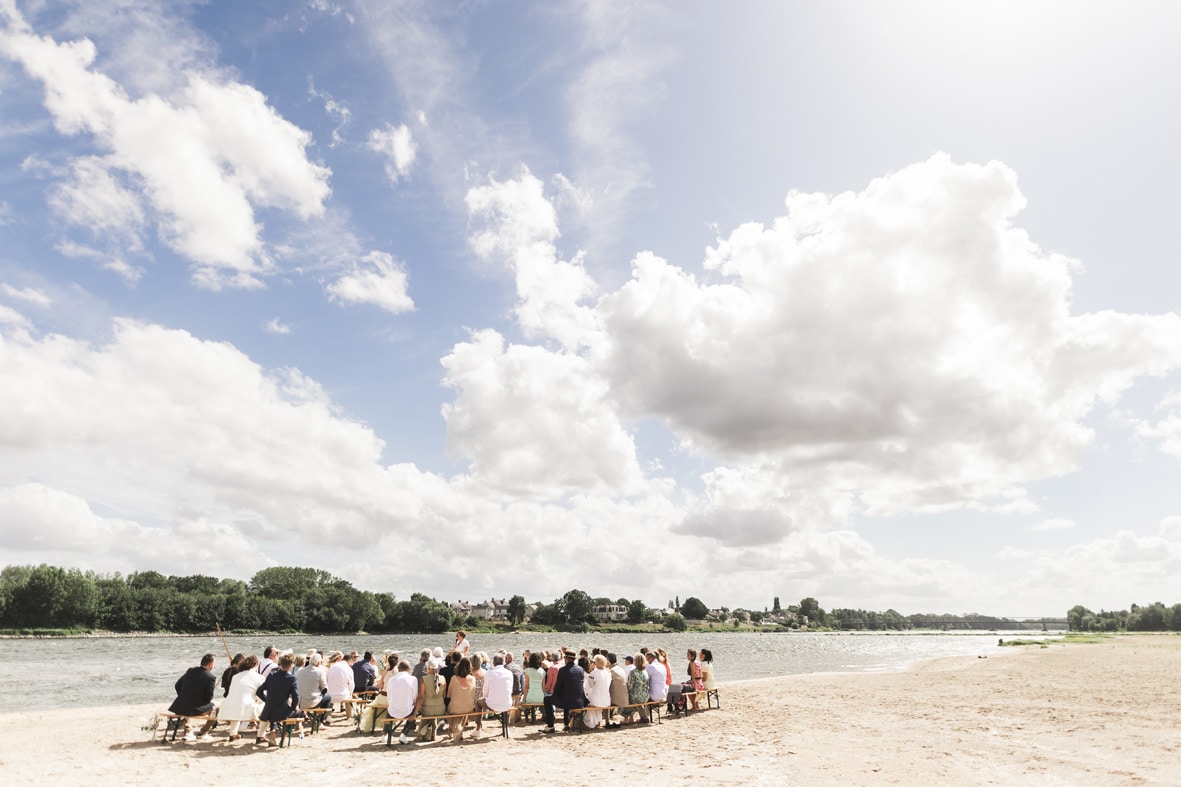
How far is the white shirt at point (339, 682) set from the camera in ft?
53.3

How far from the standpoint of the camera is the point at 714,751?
46.0ft

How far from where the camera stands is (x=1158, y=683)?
26453 millimetres

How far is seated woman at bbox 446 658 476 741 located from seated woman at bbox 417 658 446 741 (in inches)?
8.0

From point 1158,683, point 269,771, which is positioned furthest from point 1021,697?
point 269,771

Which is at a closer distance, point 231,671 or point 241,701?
point 241,701

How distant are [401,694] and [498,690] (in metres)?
2.30

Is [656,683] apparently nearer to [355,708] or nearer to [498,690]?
[498,690]

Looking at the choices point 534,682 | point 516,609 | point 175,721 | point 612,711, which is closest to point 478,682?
point 534,682

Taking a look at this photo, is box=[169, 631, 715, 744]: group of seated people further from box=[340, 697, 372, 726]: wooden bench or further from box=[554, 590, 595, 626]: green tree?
box=[554, 590, 595, 626]: green tree

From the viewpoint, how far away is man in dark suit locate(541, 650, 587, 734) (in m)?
16.6

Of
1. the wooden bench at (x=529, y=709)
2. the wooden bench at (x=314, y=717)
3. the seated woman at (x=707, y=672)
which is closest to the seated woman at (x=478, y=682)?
the wooden bench at (x=529, y=709)

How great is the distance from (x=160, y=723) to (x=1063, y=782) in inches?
716

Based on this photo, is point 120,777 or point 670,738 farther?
point 670,738

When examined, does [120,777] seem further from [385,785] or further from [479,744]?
[479,744]
